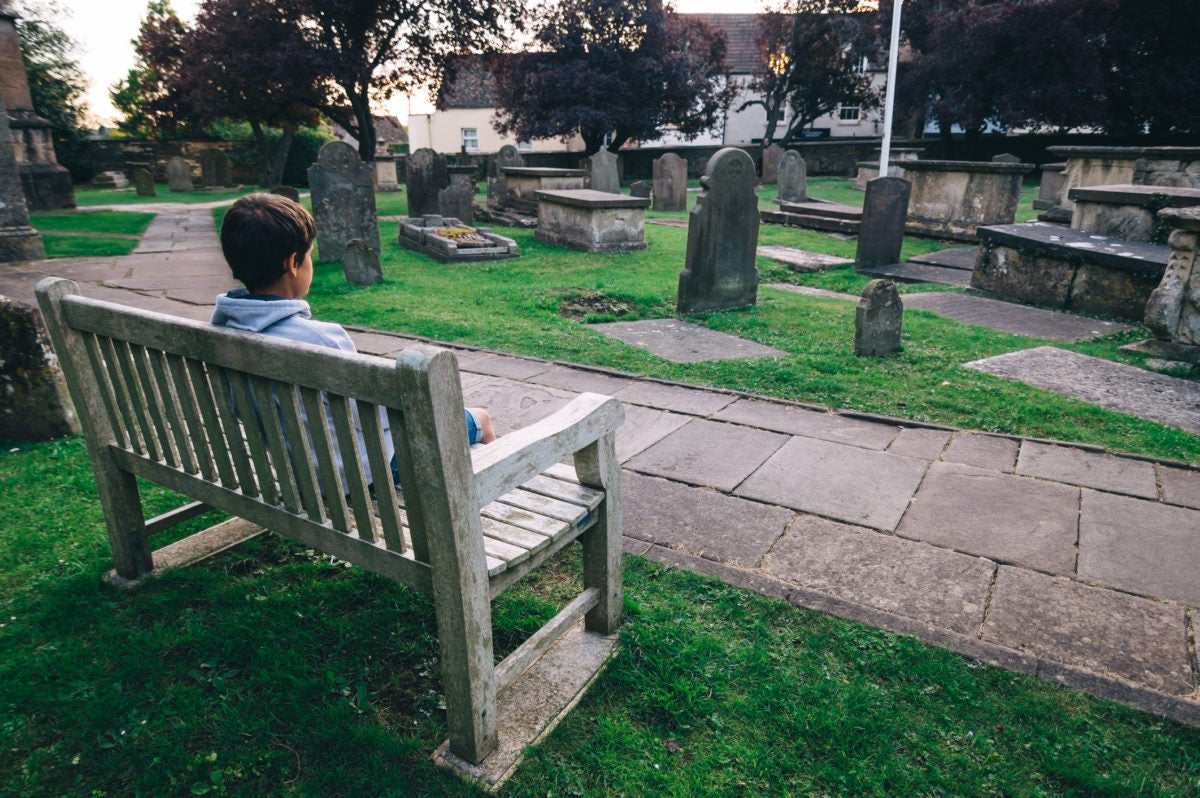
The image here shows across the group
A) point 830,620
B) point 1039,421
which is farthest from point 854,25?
point 830,620

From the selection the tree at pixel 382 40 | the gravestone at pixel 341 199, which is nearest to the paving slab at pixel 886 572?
the gravestone at pixel 341 199

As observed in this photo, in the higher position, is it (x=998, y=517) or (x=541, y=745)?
(x=541, y=745)

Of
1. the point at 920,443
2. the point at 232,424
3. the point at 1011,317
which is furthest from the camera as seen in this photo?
the point at 1011,317

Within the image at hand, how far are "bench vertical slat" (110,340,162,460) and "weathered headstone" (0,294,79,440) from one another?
6.98 feet

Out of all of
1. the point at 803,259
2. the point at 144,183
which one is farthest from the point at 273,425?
the point at 144,183

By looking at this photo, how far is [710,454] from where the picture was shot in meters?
4.03

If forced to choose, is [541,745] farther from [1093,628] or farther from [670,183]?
[670,183]

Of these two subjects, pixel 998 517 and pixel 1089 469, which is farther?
pixel 1089 469

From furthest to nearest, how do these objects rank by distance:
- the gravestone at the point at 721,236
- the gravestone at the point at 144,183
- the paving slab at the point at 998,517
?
the gravestone at the point at 144,183
the gravestone at the point at 721,236
the paving slab at the point at 998,517

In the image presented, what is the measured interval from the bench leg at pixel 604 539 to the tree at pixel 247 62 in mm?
20149

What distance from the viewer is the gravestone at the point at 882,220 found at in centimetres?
1002

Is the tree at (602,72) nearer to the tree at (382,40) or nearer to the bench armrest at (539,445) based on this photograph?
the tree at (382,40)

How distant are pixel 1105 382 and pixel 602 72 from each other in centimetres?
2590

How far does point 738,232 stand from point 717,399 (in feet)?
10.9
